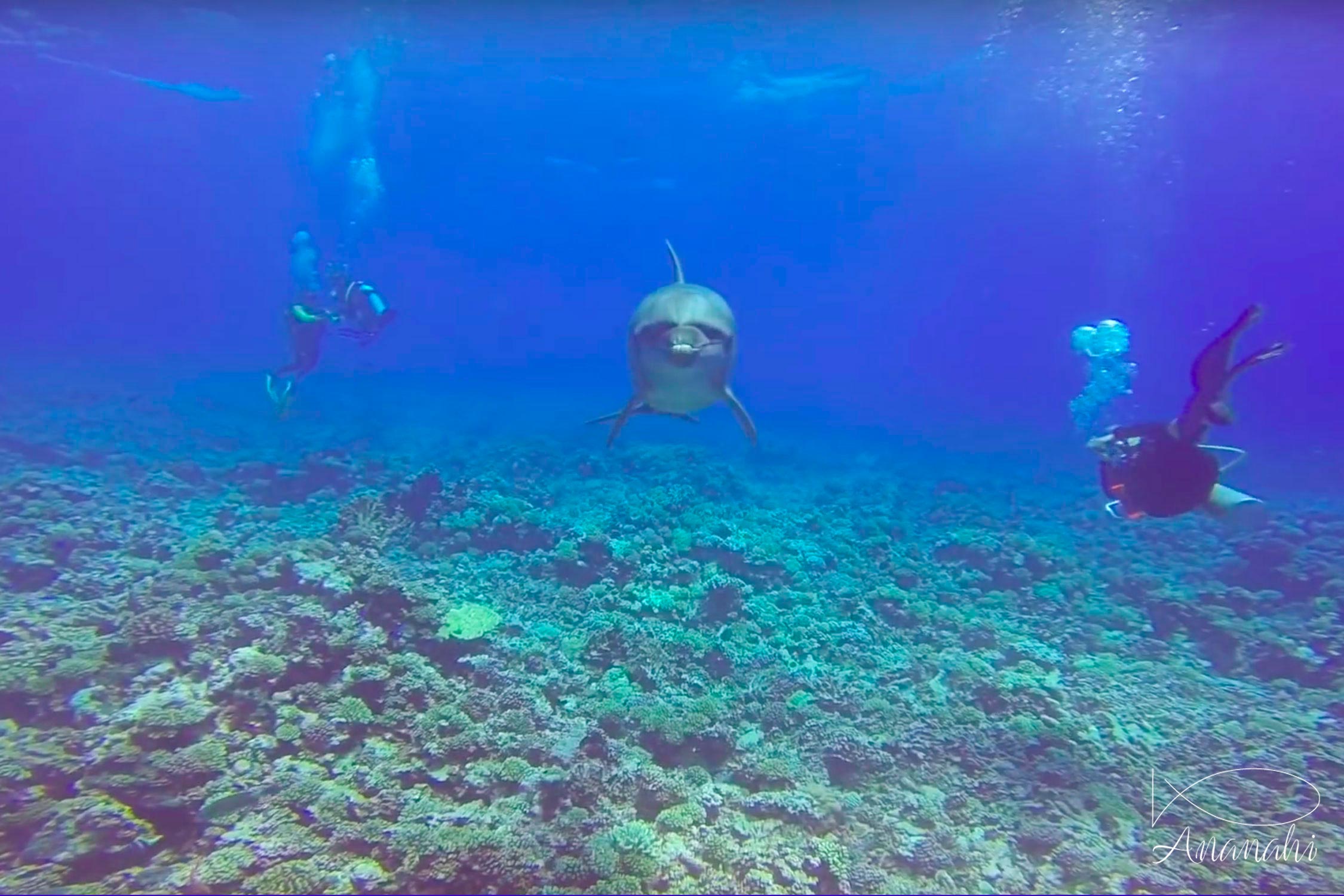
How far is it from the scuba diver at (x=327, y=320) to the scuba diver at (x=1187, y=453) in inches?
487

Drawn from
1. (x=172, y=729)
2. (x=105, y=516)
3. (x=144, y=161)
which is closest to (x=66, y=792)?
(x=172, y=729)

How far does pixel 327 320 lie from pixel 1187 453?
13915 millimetres

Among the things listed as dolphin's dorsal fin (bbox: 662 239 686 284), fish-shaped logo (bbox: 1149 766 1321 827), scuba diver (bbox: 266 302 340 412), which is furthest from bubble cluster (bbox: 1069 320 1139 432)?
scuba diver (bbox: 266 302 340 412)

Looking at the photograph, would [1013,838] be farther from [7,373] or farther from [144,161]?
[144,161]

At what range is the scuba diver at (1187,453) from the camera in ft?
15.0

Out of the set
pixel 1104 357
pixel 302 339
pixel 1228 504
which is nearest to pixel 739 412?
pixel 1228 504

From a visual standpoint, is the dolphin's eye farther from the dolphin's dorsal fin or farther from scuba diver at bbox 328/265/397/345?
scuba diver at bbox 328/265/397/345

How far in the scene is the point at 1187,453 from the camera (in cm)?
489

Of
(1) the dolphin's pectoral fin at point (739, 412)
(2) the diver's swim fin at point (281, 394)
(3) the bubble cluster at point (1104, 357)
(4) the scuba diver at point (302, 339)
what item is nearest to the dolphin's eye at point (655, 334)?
(1) the dolphin's pectoral fin at point (739, 412)

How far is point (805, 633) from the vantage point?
763 centimetres

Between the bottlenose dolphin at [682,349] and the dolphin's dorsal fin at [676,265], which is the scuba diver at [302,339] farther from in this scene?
the bottlenose dolphin at [682,349]

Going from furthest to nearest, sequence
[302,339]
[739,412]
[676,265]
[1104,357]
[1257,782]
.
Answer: [1104,357] → [302,339] → [676,265] → [739,412] → [1257,782]

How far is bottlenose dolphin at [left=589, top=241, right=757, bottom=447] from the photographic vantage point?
5242 mm

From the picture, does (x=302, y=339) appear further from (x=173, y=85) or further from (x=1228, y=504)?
(x=173, y=85)
